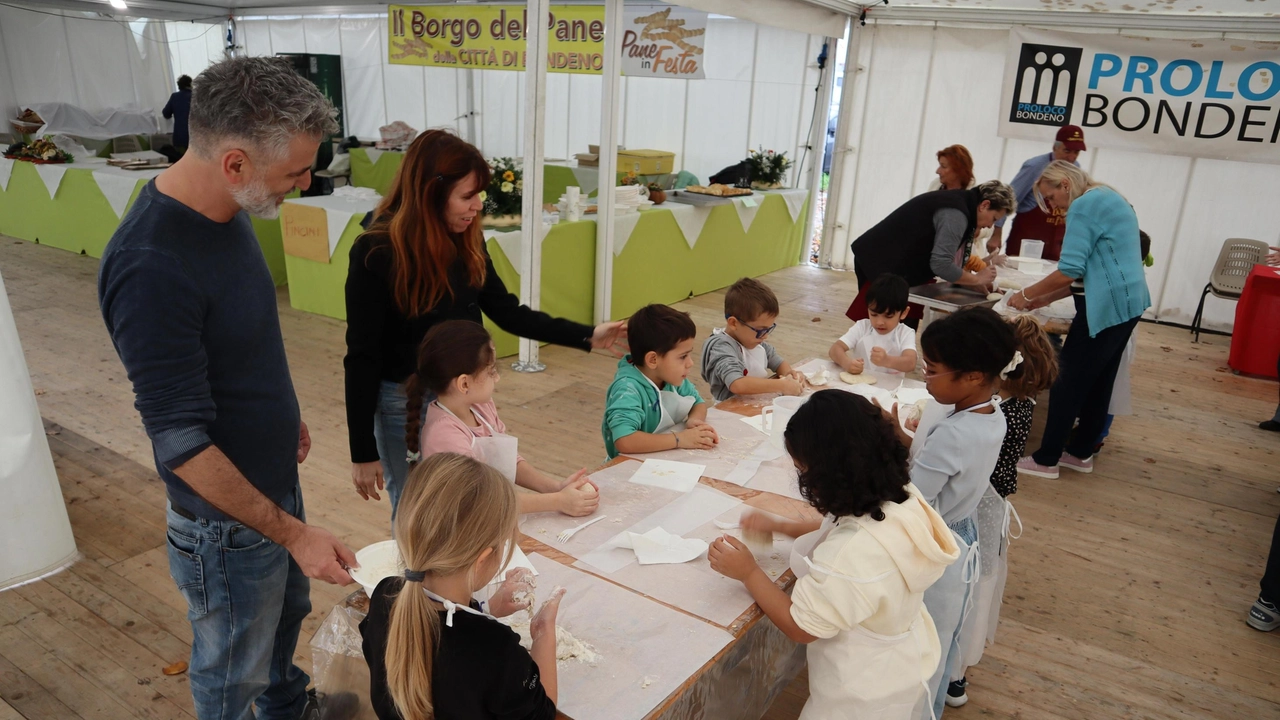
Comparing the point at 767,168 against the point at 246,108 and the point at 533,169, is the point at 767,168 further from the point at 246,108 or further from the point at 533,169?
the point at 246,108

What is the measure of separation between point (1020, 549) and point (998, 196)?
177cm

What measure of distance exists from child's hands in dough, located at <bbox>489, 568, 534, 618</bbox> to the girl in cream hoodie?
45 centimetres

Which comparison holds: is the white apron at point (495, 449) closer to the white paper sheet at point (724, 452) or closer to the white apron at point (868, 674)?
the white paper sheet at point (724, 452)

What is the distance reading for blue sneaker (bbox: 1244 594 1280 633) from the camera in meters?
2.88

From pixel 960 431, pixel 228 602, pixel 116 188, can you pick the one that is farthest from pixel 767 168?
pixel 228 602

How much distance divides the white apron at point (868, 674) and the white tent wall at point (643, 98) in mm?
7501

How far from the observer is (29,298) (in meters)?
6.09

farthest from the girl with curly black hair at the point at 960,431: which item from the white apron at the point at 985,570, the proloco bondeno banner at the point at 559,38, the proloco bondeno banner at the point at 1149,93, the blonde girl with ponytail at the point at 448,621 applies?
the proloco bondeno banner at the point at 1149,93

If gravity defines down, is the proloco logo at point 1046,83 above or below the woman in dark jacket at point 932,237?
above

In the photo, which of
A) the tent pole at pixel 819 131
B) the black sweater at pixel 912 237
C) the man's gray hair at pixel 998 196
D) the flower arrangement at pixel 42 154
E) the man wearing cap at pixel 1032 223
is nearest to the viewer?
the man's gray hair at pixel 998 196

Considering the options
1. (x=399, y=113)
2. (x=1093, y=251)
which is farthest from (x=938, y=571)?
(x=399, y=113)

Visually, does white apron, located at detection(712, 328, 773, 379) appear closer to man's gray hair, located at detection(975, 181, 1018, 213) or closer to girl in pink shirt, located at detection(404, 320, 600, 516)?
girl in pink shirt, located at detection(404, 320, 600, 516)

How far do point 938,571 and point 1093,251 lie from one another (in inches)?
106

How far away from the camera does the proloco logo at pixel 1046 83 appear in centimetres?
692
